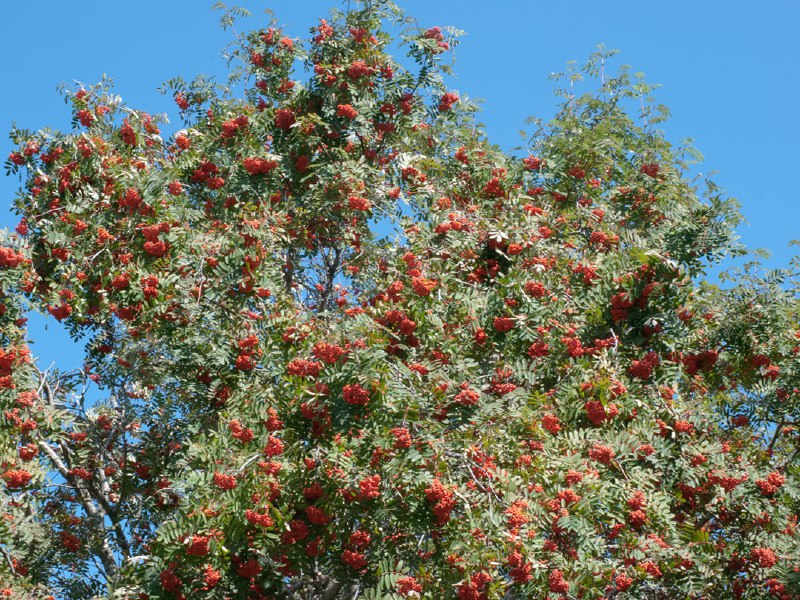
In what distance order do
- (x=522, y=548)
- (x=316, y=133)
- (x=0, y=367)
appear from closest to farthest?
1. (x=522, y=548)
2. (x=0, y=367)
3. (x=316, y=133)

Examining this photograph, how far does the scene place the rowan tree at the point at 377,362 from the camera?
7.73 meters

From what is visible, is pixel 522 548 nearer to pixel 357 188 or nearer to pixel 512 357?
pixel 512 357

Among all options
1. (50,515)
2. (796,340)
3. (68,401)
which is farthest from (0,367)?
(796,340)

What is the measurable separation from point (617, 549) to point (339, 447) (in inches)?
95.4

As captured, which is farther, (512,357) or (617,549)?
(512,357)

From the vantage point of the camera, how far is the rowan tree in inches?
305

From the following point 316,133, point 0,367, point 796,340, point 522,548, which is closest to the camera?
point 522,548

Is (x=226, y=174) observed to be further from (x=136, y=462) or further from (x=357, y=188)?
(x=136, y=462)

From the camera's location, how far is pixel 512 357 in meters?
9.38

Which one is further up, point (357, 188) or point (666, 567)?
→ point (357, 188)

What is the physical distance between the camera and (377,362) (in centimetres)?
765

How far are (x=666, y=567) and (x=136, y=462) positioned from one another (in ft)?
19.6

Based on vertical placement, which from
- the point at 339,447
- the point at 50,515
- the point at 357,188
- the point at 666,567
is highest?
the point at 357,188

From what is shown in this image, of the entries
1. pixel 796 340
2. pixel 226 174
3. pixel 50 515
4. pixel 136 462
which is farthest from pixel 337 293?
pixel 796 340
